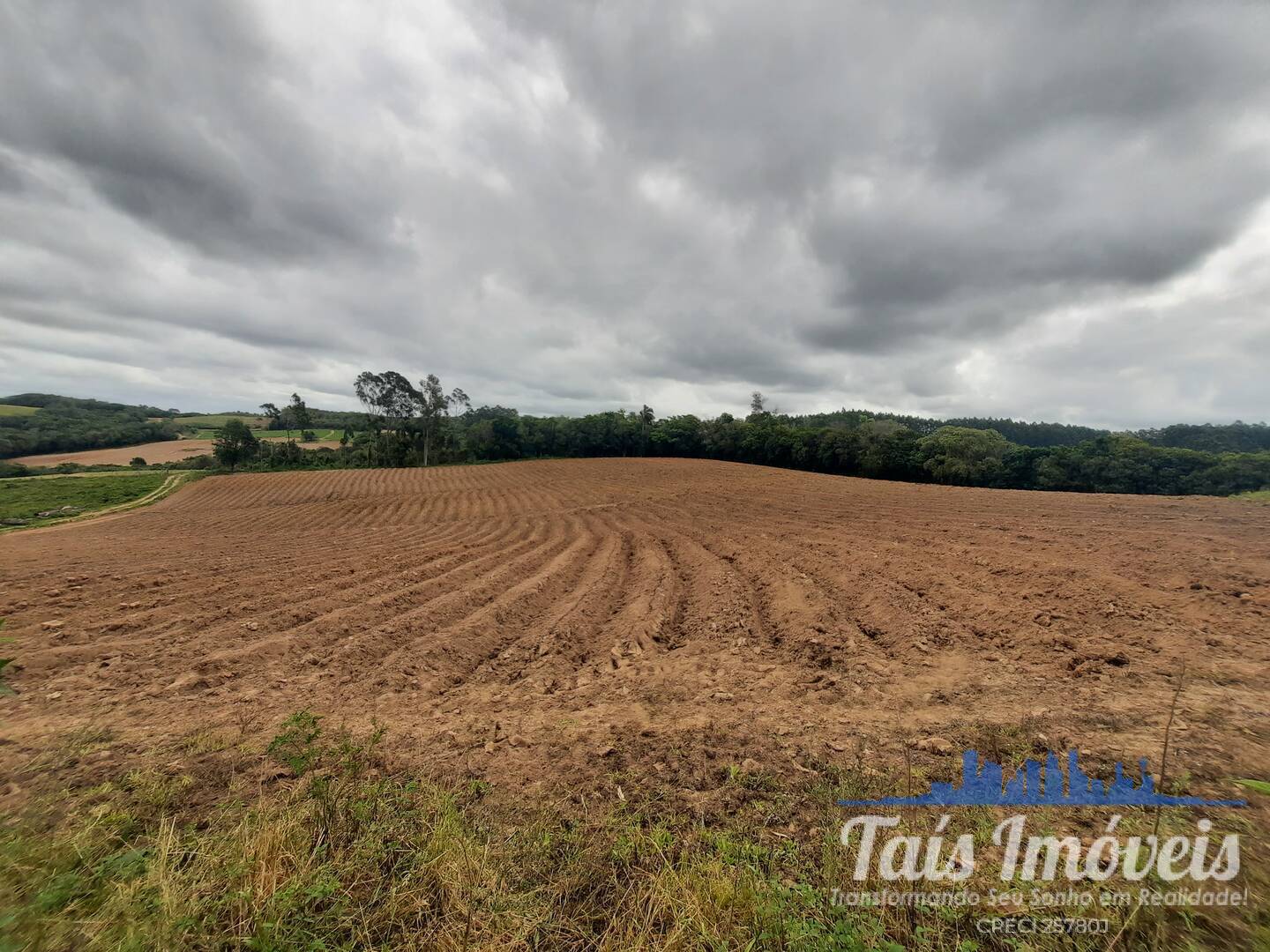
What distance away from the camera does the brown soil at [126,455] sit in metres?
65.7

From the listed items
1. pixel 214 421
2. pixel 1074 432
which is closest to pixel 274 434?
pixel 214 421

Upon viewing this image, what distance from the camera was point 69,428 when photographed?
84000mm

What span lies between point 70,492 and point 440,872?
5865 centimetres

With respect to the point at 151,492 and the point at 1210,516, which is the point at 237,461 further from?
the point at 1210,516

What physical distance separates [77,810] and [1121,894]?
21.5 ft

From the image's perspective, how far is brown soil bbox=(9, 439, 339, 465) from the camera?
6569 cm

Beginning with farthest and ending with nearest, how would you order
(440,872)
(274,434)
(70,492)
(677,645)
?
1. (274,434)
2. (70,492)
3. (677,645)
4. (440,872)

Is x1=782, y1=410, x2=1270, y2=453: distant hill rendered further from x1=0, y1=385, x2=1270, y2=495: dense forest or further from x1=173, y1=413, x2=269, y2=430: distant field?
x1=173, y1=413, x2=269, y2=430: distant field

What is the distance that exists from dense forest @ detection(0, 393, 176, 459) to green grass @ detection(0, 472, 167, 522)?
123ft

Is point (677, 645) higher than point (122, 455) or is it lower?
higher

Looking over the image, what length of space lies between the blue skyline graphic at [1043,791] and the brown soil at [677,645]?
235mm

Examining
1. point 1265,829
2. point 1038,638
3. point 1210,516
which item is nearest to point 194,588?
point 1265,829

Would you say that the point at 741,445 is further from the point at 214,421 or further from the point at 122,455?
the point at 214,421

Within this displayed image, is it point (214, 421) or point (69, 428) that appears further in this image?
point (214, 421)
